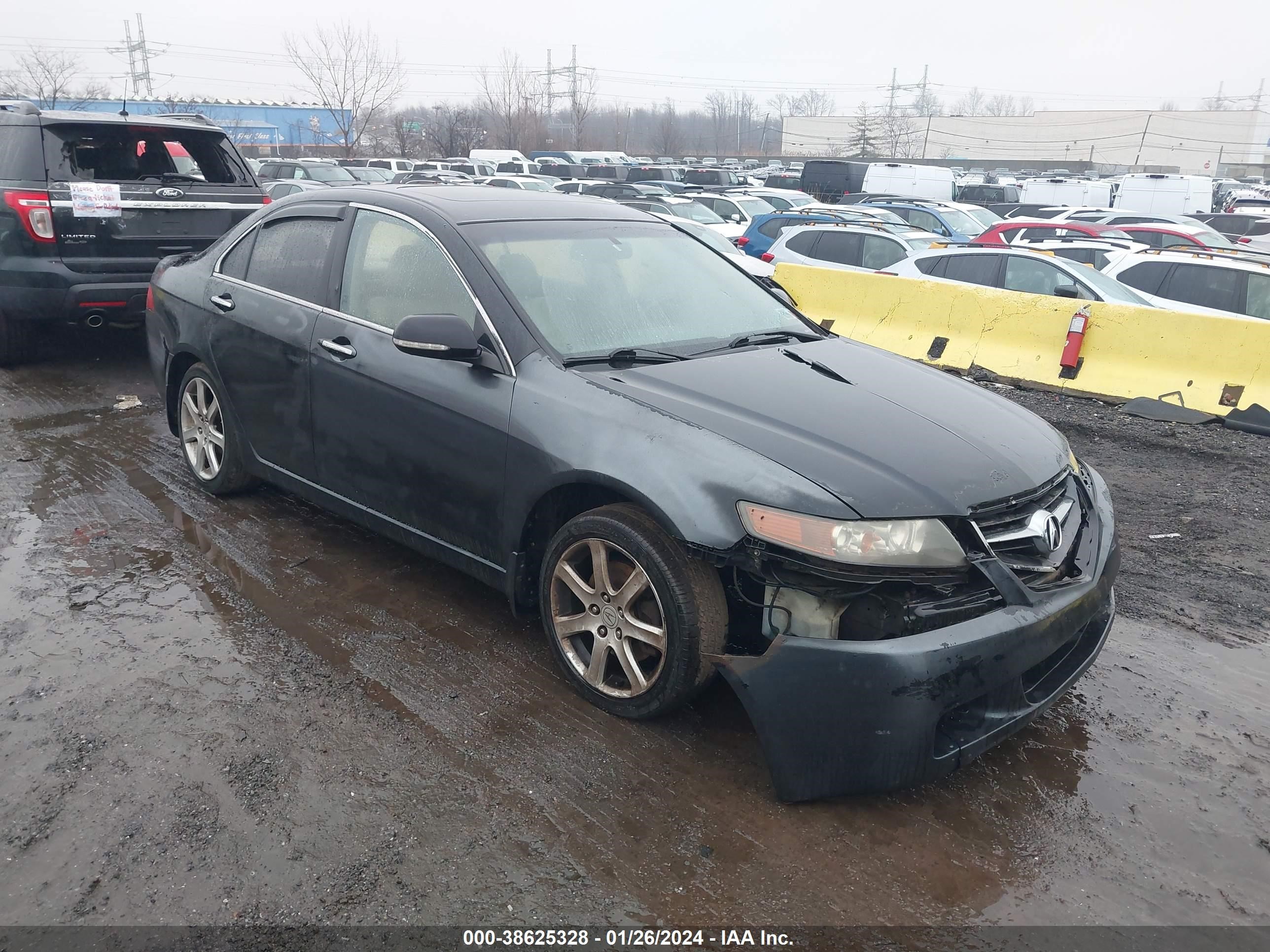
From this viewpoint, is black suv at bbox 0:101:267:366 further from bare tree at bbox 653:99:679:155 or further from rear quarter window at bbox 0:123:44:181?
bare tree at bbox 653:99:679:155

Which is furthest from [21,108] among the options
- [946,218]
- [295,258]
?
[946,218]

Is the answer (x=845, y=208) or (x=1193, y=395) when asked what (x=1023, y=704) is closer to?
(x=1193, y=395)

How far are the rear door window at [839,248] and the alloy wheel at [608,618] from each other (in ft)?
32.2

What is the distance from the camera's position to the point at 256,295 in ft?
15.4

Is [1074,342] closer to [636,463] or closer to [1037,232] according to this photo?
[636,463]

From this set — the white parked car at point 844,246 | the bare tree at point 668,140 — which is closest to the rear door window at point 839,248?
the white parked car at point 844,246

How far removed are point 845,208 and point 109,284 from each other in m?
13.3

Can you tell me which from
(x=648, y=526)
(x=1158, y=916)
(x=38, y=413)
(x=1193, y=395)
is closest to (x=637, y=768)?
(x=648, y=526)

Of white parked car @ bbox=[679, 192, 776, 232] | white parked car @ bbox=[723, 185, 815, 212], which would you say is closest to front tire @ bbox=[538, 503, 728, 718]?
white parked car @ bbox=[679, 192, 776, 232]

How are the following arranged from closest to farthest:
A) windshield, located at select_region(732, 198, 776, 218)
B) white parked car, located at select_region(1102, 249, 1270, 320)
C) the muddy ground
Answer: the muddy ground < white parked car, located at select_region(1102, 249, 1270, 320) < windshield, located at select_region(732, 198, 776, 218)

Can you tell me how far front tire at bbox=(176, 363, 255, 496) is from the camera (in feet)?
16.4

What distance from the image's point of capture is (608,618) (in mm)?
3268

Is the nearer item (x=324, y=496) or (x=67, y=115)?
(x=324, y=496)

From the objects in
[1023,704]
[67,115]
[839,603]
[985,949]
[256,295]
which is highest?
[67,115]
